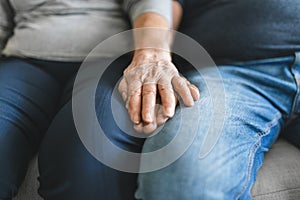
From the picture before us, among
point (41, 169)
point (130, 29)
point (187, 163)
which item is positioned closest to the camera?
point (187, 163)

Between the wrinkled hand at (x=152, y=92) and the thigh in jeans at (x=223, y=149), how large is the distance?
0.08ft

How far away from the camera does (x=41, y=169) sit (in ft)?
2.55

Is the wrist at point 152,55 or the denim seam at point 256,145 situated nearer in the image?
the denim seam at point 256,145

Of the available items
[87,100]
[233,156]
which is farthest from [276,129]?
[87,100]

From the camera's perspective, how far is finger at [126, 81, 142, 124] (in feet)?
2.47

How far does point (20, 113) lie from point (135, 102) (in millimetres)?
285

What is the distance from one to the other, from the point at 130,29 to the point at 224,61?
0.25 meters

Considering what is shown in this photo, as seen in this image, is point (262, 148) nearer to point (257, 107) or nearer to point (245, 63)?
point (257, 107)

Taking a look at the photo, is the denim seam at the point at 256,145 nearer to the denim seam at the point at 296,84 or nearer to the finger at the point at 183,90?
the denim seam at the point at 296,84

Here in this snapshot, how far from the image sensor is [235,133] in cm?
75

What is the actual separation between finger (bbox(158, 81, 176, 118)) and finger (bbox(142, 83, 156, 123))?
2cm

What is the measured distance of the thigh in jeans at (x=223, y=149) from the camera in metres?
0.66

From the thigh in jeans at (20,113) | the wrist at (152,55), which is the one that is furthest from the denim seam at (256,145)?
the thigh in jeans at (20,113)

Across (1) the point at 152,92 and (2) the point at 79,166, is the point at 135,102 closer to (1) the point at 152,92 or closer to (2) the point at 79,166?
(1) the point at 152,92
